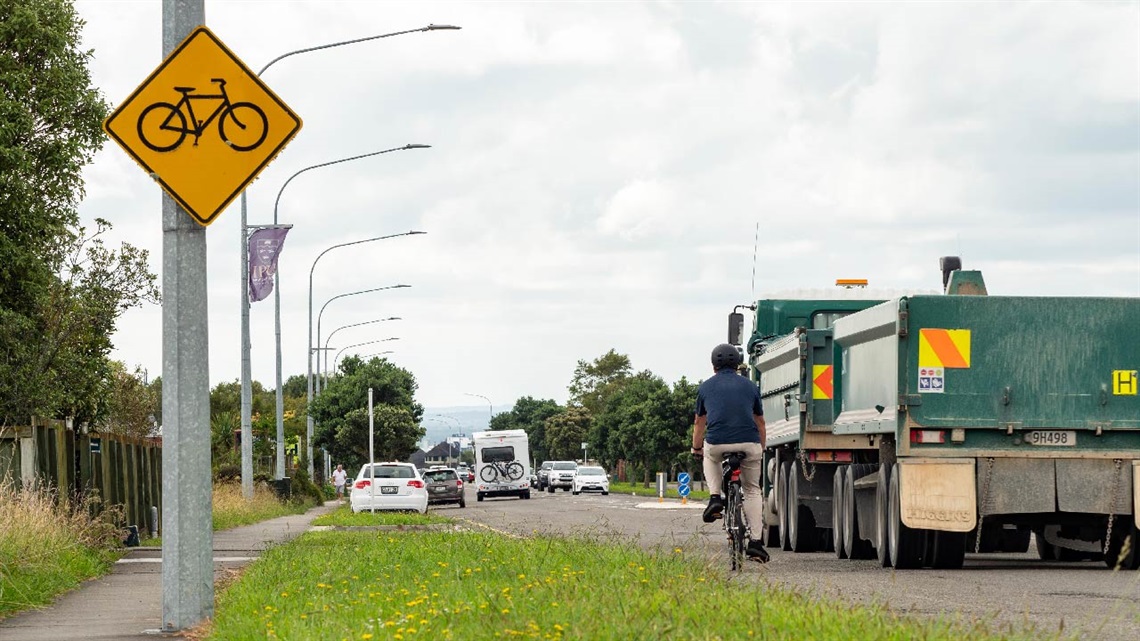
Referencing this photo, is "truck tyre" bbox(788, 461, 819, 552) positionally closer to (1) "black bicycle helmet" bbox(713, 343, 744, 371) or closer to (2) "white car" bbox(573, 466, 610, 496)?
(1) "black bicycle helmet" bbox(713, 343, 744, 371)

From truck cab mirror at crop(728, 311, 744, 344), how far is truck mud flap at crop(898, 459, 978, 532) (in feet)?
22.3

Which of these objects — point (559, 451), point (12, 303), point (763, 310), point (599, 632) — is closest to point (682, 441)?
point (559, 451)

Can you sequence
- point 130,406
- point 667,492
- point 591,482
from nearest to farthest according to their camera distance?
point 130,406
point 591,482
point 667,492

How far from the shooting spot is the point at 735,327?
21.6m

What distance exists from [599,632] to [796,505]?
11774mm

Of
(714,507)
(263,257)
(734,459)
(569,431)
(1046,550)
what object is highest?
(263,257)

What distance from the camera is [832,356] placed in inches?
709

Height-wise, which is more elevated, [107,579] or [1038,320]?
[1038,320]

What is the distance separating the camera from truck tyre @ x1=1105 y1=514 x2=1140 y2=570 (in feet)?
48.7

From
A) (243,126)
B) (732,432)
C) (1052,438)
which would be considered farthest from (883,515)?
(243,126)

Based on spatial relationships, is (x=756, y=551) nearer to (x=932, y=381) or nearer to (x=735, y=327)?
(x=932, y=381)

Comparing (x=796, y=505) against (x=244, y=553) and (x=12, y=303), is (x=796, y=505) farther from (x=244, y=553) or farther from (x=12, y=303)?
(x=12, y=303)

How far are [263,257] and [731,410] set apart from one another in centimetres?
2146

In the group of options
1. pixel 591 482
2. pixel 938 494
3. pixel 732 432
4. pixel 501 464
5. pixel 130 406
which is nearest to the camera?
pixel 732 432
